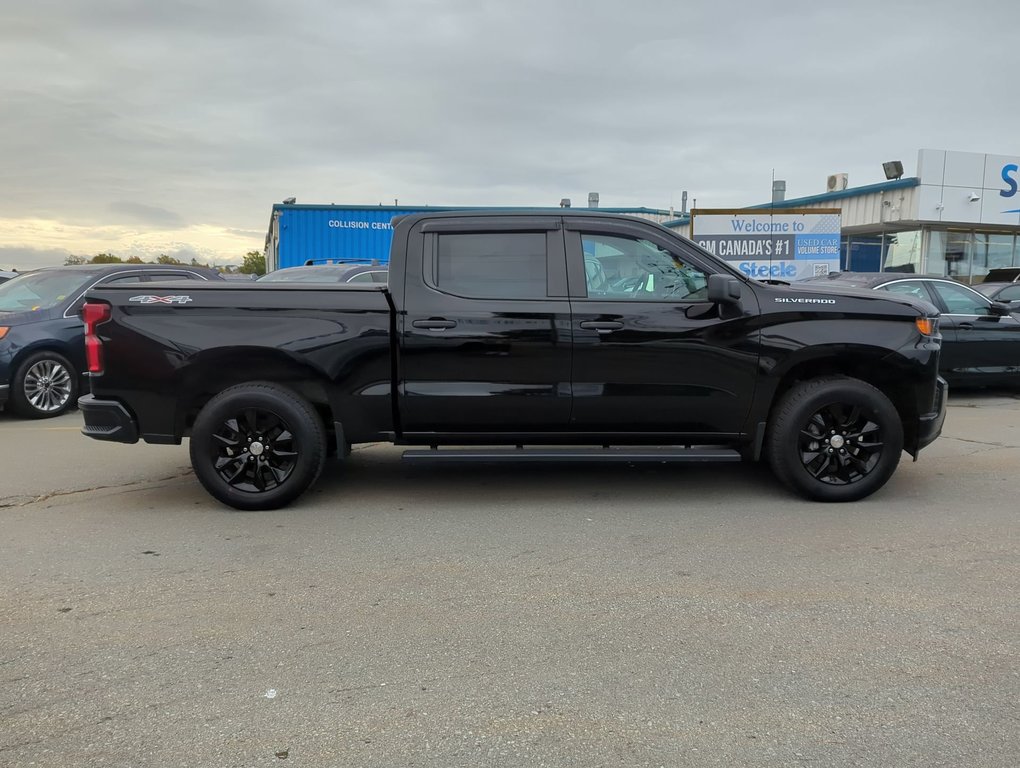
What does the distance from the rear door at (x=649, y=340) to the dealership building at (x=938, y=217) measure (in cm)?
1434

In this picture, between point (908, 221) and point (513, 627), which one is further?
point (908, 221)

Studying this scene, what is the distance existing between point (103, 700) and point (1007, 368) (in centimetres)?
1041

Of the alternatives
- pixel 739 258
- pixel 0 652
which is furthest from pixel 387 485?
pixel 739 258

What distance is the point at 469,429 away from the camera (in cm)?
524

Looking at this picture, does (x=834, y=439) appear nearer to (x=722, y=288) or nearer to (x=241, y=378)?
(x=722, y=288)

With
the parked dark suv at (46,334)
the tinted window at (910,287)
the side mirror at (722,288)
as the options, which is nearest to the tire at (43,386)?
the parked dark suv at (46,334)

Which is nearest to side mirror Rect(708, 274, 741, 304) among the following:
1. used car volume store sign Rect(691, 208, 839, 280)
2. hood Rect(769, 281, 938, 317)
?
hood Rect(769, 281, 938, 317)

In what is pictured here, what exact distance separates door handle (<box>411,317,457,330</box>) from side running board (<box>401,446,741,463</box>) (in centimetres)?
85

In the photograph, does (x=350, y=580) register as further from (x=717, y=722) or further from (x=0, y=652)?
(x=717, y=722)

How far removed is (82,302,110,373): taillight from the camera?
509cm

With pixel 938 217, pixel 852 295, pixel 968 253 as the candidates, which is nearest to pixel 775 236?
pixel 938 217

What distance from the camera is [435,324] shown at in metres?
5.08

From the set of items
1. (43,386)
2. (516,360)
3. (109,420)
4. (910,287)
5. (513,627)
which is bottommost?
(513,627)

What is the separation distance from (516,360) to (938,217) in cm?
1895
